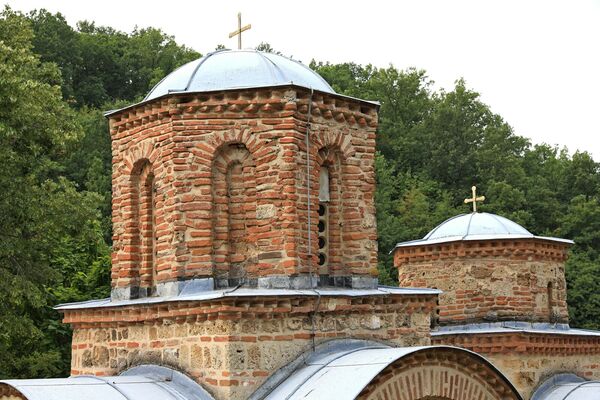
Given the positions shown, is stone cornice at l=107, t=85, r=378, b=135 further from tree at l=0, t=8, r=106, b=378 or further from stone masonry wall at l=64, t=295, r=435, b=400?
tree at l=0, t=8, r=106, b=378

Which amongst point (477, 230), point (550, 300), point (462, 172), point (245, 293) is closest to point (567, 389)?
point (550, 300)

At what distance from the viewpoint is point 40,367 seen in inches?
719

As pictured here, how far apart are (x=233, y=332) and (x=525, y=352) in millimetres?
8482

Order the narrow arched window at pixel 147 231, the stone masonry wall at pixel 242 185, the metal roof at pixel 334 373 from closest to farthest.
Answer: the metal roof at pixel 334 373 → the stone masonry wall at pixel 242 185 → the narrow arched window at pixel 147 231

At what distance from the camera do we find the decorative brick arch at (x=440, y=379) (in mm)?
9008

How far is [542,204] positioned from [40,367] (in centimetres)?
2343

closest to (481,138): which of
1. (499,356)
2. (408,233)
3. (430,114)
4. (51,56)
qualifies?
(430,114)

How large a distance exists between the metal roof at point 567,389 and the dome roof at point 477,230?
2615mm

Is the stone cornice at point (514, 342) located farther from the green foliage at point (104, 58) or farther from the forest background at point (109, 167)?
the green foliage at point (104, 58)

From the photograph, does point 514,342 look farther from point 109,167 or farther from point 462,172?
point 462,172

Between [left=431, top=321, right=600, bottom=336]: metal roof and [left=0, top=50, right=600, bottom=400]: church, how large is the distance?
603 centimetres

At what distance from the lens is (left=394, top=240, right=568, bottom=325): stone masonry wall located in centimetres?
1739

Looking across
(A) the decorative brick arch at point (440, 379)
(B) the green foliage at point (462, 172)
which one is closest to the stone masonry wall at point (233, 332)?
(A) the decorative brick arch at point (440, 379)

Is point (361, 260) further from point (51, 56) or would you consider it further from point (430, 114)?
point (430, 114)
